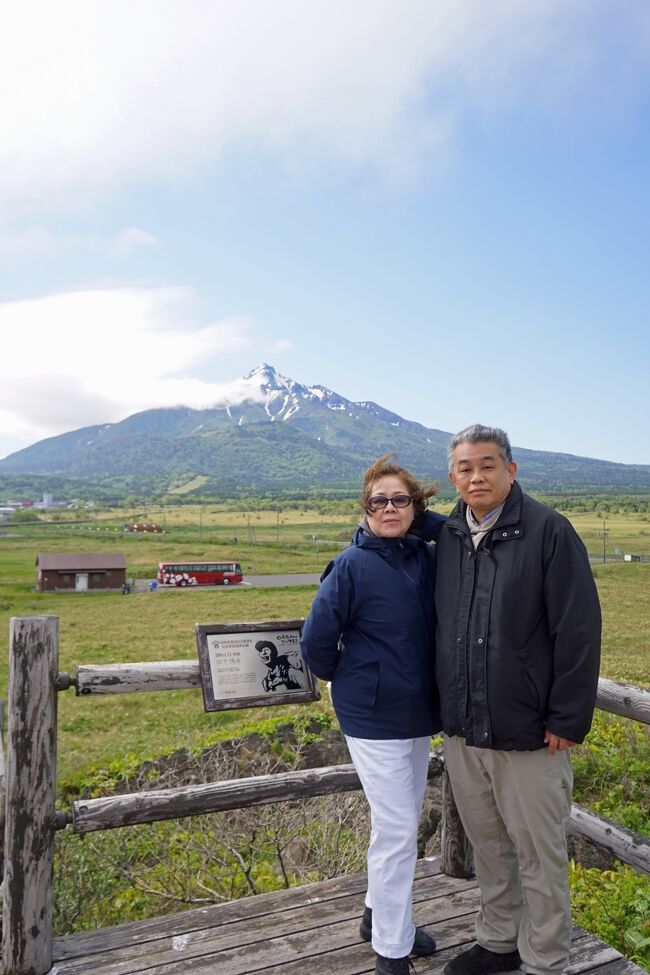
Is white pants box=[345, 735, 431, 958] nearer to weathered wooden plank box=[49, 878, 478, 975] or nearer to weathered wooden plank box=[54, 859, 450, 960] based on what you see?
weathered wooden plank box=[49, 878, 478, 975]

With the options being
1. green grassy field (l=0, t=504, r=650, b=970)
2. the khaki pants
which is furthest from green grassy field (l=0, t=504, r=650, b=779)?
the khaki pants

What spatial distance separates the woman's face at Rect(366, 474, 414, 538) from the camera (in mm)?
3039

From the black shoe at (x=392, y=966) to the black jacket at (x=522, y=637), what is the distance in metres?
0.95

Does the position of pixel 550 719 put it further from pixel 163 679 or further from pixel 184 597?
pixel 184 597

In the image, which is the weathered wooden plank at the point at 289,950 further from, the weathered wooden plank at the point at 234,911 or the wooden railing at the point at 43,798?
the wooden railing at the point at 43,798

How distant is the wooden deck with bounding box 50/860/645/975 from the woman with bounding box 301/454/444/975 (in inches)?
11.4

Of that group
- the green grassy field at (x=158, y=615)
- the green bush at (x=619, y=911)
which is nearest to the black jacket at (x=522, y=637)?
the green bush at (x=619, y=911)

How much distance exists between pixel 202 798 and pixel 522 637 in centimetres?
165

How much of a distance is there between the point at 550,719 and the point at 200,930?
76.0 inches

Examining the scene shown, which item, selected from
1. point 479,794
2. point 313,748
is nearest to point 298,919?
point 479,794

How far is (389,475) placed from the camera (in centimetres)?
309

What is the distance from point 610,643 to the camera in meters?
26.5

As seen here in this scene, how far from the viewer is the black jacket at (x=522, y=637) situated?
2680 mm

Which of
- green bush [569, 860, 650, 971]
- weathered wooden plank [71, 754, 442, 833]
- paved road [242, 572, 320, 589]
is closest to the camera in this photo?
weathered wooden plank [71, 754, 442, 833]
